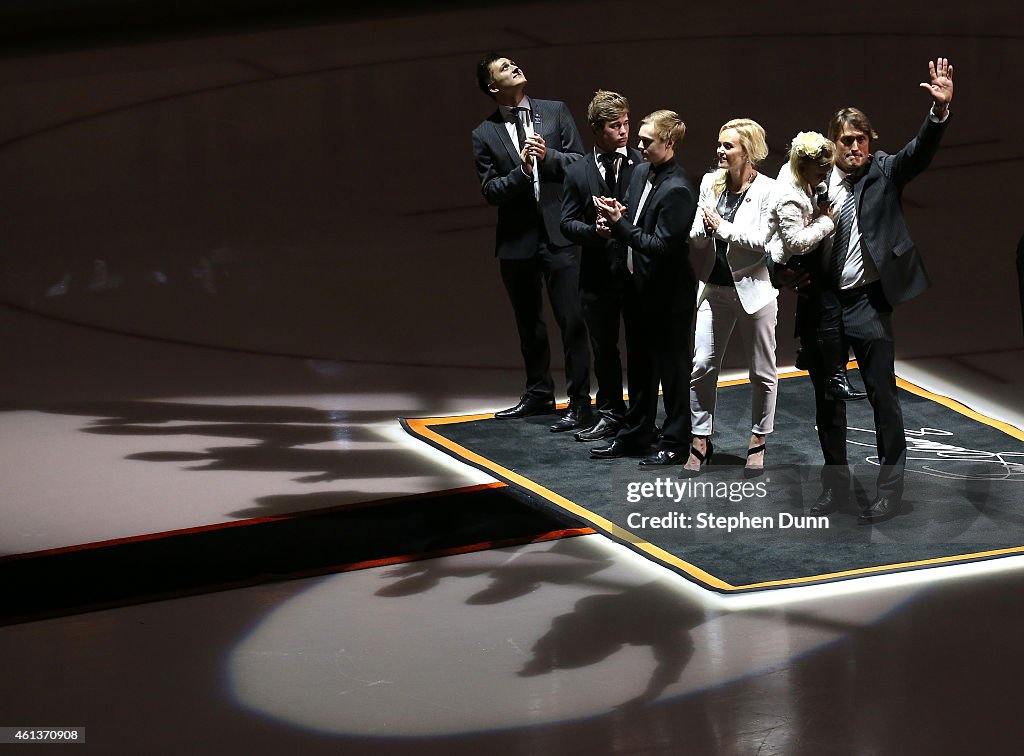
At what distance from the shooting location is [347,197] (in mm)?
14070

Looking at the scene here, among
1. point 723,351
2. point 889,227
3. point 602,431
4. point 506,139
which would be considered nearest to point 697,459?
point 723,351

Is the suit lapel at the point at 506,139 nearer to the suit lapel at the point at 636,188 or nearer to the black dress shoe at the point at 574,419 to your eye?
the suit lapel at the point at 636,188

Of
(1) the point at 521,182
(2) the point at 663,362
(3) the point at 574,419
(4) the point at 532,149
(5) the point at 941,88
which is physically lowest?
(3) the point at 574,419

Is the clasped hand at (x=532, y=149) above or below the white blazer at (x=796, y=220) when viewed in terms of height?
above

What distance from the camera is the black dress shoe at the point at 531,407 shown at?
930 centimetres

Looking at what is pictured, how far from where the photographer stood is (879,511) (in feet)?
24.2

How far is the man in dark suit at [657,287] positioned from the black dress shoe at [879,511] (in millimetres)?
1119

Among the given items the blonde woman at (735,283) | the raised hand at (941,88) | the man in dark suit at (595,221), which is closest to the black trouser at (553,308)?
the man in dark suit at (595,221)

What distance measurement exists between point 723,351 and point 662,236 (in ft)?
1.96

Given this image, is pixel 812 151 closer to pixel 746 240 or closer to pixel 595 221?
pixel 746 240

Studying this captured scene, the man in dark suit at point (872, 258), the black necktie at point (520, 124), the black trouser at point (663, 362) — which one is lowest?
the black trouser at point (663, 362)

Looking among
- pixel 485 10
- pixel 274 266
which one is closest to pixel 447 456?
pixel 274 266

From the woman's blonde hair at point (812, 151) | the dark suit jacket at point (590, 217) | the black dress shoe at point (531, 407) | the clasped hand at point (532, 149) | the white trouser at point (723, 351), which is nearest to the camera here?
the woman's blonde hair at point (812, 151)
